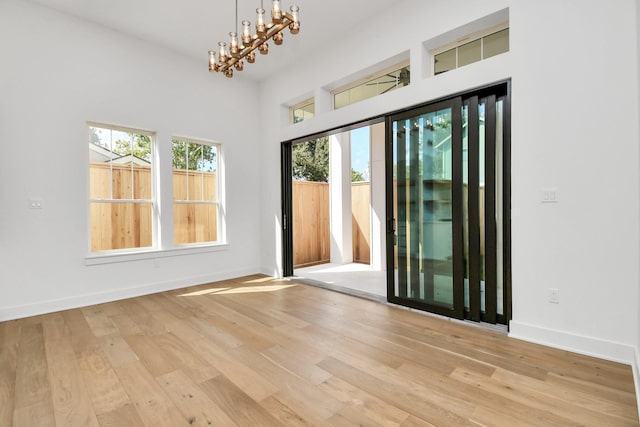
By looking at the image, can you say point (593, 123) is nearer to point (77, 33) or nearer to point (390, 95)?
point (390, 95)

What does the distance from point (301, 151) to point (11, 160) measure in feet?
25.0

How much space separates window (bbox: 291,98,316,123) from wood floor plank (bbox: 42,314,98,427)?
156 inches

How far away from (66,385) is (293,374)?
57.5 inches

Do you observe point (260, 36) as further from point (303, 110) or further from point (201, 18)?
point (303, 110)

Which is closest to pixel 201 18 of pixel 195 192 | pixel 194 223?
pixel 195 192

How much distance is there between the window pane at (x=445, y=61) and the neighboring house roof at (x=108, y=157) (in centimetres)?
398

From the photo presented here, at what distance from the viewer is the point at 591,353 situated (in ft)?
7.54

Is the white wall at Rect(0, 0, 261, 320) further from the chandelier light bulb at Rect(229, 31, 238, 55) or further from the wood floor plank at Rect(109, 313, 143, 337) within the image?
the chandelier light bulb at Rect(229, 31, 238, 55)

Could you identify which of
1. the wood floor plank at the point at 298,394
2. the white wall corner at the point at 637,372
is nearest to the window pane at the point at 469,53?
the white wall corner at the point at 637,372

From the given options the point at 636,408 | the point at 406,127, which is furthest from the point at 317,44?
the point at 636,408

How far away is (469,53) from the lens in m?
3.08

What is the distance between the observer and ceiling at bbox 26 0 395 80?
3418 millimetres

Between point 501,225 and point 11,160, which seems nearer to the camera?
point 501,225

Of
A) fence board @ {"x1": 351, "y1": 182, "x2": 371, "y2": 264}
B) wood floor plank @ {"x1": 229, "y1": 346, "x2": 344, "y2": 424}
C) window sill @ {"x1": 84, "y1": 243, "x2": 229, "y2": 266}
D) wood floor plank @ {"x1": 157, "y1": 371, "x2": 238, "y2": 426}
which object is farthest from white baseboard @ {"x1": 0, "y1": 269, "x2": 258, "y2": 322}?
fence board @ {"x1": 351, "y1": 182, "x2": 371, "y2": 264}
